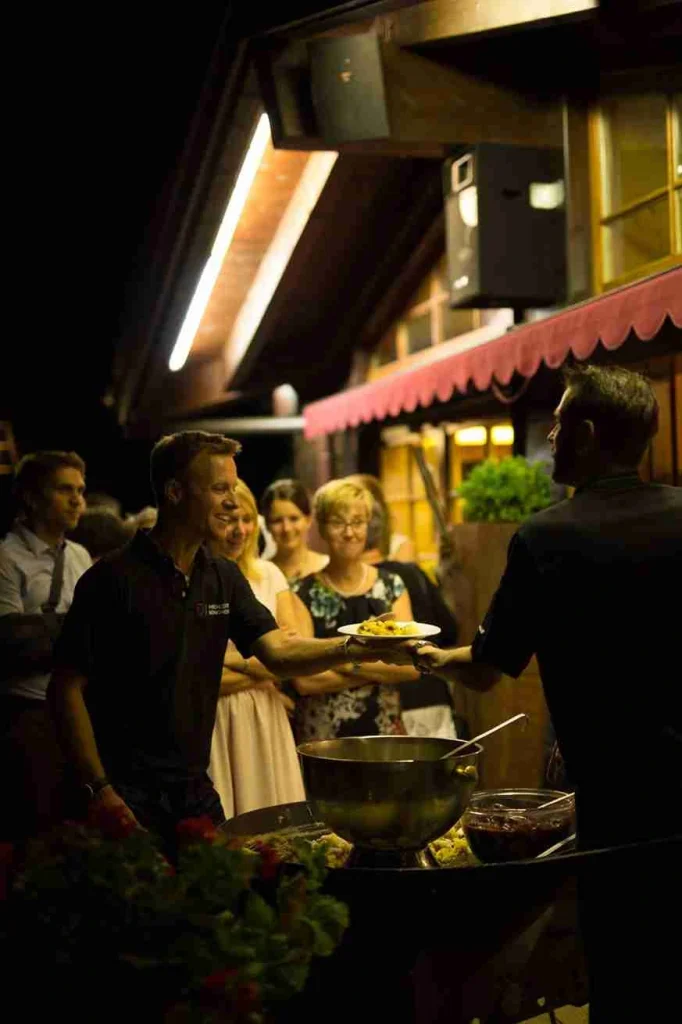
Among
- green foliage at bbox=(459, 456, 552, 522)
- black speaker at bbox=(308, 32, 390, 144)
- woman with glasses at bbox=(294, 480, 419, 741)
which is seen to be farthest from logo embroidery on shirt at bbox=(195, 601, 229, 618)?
black speaker at bbox=(308, 32, 390, 144)

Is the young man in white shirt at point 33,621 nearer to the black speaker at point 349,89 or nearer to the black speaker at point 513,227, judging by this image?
the black speaker at point 349,89

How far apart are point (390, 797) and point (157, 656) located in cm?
94

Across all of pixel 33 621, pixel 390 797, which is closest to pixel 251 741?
pixel 33 621

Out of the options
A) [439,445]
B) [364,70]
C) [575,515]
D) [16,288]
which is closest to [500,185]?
[364,70]

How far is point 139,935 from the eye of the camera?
1.92m

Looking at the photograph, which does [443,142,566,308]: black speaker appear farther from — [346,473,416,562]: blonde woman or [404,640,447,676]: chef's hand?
[404,640,447,676]: chef's hand

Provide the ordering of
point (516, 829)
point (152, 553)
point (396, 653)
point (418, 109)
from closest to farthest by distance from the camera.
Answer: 1. point (516, 829)
2. point (152, 553)
3. point (396, 653)
4. point (418, 109)

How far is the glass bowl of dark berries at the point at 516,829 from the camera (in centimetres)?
304

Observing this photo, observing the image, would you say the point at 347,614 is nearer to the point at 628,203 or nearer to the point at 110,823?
the point at 110,823

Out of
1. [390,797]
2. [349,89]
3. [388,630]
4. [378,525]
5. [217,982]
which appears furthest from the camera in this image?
[349,89]

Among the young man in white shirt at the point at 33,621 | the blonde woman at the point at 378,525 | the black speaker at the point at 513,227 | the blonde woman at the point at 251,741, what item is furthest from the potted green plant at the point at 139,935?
the black speaker at the point at 513,227

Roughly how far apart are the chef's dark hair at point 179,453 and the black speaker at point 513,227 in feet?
16.4

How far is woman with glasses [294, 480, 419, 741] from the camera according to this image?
16.3 ft

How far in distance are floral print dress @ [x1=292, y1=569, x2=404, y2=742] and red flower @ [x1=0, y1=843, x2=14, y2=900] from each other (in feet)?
9.58
